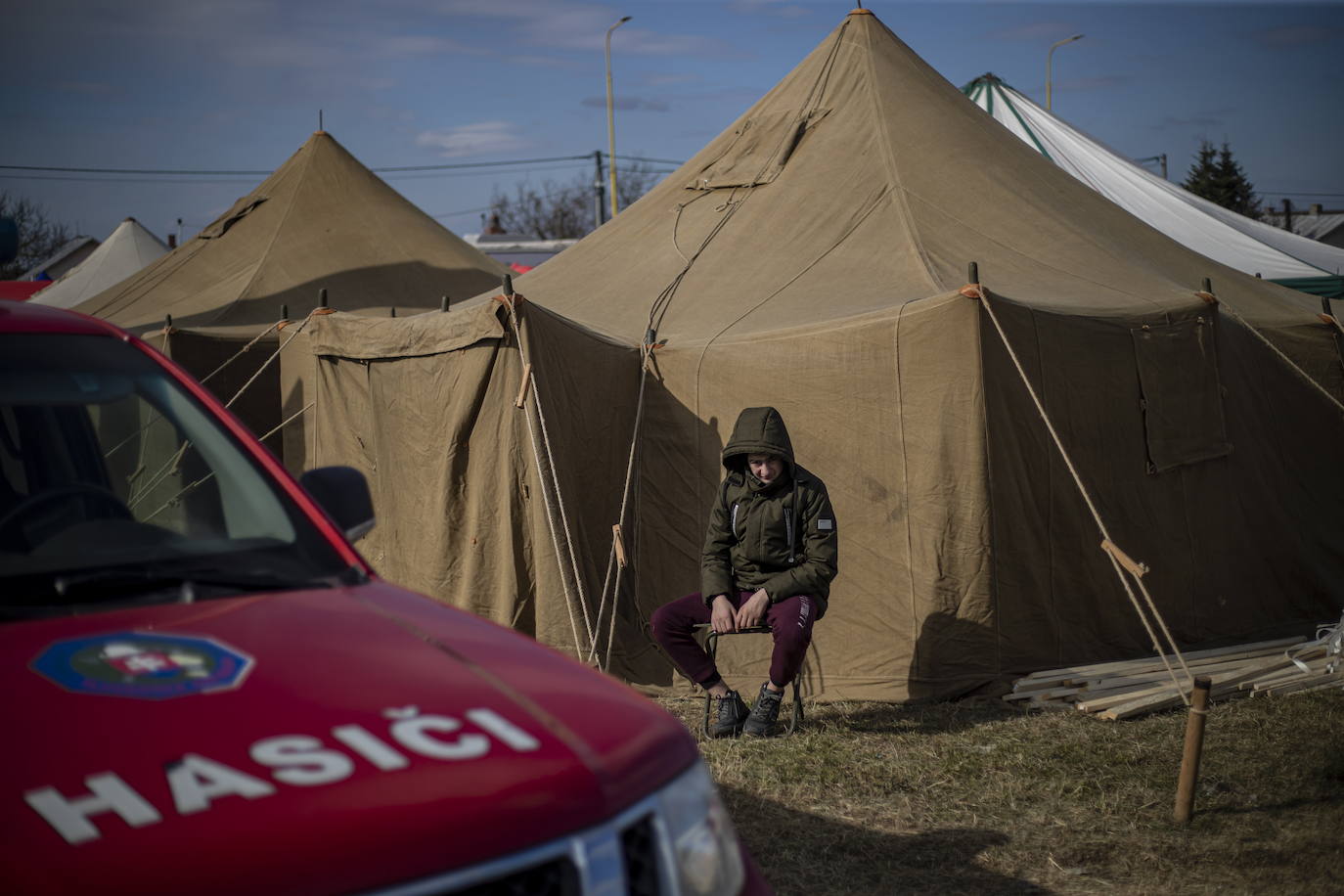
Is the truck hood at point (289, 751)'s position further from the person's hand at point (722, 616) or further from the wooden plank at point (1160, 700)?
the wooden plank at point (1160, 700)

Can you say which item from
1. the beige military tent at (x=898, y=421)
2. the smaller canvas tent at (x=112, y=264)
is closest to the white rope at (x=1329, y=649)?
the beige military tent at (x=898, y=421)

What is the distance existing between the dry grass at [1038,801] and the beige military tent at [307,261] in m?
8.45

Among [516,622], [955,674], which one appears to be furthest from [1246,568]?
[516,622]

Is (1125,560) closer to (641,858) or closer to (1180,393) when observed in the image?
(1180,393)

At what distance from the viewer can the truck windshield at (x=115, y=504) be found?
2.13 metres

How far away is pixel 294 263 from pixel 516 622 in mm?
8121

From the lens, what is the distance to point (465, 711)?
5.78 ft

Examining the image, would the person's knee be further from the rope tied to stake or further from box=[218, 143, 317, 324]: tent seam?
box=[218, 143, 317, 324]: tent seam

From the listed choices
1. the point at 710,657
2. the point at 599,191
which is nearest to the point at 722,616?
the point at 710,657

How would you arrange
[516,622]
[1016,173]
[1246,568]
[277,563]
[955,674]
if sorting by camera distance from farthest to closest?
[1016,173] → [1246,568] → [516,622] → [955,674] → [277,563]

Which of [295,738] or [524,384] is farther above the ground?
[524,384]

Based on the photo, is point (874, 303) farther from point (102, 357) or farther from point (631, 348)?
point (102, 357)

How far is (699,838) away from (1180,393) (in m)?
Answer: 6.28

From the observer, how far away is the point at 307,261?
1365cm
